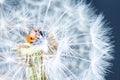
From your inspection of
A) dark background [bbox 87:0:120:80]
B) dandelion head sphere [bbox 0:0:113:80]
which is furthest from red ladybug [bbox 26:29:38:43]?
dark background [bbox 87:0:120:80]

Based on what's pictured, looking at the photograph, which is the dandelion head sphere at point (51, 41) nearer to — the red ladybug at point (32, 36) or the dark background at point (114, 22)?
the red ladybug at point (32, 36)

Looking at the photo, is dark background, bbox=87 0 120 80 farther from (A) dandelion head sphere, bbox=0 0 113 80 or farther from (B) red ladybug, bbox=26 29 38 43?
(B) red ladybug, bbox=26 29 38 43

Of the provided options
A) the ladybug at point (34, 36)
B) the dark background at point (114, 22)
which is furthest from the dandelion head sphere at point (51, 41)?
the dark background at point (114, 22)

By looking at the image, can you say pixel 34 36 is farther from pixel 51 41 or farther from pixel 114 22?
pixel 114 22

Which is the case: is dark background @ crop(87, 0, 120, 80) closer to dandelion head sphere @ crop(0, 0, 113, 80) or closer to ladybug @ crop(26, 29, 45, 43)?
dandelion head sphere @ crop(0, 0, 113, 80)

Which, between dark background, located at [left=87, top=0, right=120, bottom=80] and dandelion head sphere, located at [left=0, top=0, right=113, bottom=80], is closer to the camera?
dandelion head sphere, located at [left=0, top=0, right=113, bottom=80]

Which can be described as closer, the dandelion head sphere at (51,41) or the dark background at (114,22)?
the dandelion head sphere at (51,41)

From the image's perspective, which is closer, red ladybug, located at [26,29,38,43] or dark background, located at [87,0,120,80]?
red ladybug, located at [26,29,38,43]

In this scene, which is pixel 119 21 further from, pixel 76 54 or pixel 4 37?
pixel 4 37

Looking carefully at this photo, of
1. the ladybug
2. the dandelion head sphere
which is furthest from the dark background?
the ladybug
